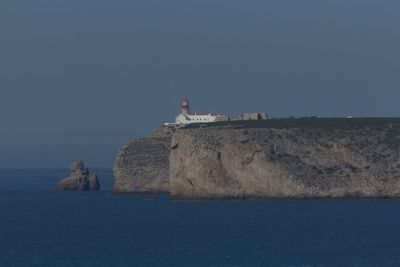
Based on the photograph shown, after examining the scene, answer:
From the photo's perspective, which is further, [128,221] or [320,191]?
[320,191]

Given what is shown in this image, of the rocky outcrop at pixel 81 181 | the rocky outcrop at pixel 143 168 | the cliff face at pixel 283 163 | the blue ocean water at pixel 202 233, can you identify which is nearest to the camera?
the blue ocean water at pixel 202 233

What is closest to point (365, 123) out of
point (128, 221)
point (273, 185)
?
point (273, 185)

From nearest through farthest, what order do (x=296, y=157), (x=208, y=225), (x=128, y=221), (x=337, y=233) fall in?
1. (x=337, y=233)
2. (x=208, y=225)
3. (x=128, y=221)
4. (x=296, y=157)

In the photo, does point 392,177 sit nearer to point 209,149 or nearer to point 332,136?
point 332,136

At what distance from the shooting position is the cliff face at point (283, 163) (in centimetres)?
14625

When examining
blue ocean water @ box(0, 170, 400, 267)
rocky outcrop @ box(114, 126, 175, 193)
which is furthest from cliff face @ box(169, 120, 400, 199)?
rocky outcrop @ box(114, 126, 175, 193)

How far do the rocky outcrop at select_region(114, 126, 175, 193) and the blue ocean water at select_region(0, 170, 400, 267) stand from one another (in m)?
17.1

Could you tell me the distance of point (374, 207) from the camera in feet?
456

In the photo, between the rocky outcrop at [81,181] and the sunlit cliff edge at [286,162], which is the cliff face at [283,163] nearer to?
the sunlit cliff edge at [286,162]

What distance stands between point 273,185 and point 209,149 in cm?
844

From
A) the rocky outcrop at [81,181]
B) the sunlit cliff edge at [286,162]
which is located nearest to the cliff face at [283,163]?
the sunlit cliff edge at [286,162]

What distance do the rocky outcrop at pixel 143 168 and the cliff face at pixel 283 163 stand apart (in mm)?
23075

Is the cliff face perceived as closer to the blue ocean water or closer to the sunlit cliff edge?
the sunlit cliff edge

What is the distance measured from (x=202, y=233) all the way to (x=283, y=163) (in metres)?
37.6
